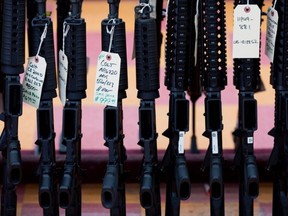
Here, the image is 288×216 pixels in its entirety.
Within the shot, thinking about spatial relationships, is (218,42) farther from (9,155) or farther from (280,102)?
(9,155)

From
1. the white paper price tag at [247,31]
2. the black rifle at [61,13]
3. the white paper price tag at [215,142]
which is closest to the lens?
the white paper price tag at [247,31]

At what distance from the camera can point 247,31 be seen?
2508 millimetres

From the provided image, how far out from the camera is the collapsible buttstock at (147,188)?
2536 millimetres

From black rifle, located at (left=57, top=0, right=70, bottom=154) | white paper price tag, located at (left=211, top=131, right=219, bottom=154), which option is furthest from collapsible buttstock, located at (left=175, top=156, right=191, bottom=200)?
black rifle, located at (left=57, top=0, right=70, bottom=154)

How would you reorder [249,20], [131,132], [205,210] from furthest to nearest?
[131,132] → [205,210] → [249,20]

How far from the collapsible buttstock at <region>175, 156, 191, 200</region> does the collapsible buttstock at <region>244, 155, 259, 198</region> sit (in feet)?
0.61

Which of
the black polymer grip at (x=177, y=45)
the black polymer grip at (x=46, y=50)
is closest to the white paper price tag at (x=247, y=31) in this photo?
the black polymer grip at (x=177, y=45)

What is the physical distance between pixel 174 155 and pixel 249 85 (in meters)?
0.33

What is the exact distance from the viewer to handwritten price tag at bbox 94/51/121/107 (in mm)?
2516

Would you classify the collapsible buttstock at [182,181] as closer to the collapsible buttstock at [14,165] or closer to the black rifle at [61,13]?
the collapsible buttstock at [14,165]

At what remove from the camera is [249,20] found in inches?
98.7

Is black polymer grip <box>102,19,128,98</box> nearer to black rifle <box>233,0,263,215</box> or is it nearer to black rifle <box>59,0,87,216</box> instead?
black rifle <box>59,0,87,216</box>

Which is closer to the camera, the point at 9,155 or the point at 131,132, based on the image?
the point at 9,155

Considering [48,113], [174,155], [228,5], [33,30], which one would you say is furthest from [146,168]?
[228,5]
